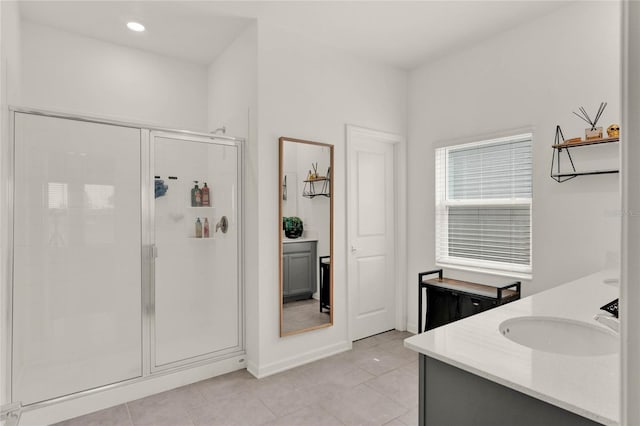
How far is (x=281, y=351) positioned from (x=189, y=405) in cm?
82

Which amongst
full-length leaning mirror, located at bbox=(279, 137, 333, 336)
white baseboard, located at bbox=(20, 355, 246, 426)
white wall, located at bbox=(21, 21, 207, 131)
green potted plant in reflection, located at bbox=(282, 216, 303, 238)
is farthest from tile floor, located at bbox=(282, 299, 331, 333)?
white wall, located at bbox=(21, 21, 207, 131)

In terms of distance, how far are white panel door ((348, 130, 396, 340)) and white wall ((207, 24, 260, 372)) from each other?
38.8 inches

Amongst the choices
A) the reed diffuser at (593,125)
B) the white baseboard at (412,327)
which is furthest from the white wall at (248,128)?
the reed diffuser at (593,125)

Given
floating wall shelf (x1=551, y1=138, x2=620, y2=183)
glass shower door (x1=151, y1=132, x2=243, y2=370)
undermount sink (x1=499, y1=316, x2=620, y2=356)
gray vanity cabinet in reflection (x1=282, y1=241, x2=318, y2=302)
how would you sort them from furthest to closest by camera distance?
gray vanity cabinet in reflection (x1=282, y1=241, x2=318, y2=302) → glass shower door (x1=151, y1=132, x2=243, y2=370) → floating wall shelf (x1=551, y1=138, x2=620, y2=183) → undermount sink (x1=499, y1=316, x2=620, y2=356)

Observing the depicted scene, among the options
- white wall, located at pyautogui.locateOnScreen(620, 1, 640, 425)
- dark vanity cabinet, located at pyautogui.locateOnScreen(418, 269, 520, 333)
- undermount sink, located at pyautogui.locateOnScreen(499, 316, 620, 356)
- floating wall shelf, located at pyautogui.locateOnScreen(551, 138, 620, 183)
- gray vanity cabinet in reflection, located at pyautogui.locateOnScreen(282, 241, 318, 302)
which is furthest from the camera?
gray vanity cabinet in reflection, located at pyautogui.locateOnScreen(282, 241, 318, 302)

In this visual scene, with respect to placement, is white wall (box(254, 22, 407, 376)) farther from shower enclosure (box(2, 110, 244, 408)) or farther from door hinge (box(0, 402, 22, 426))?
door hinge (box(0, 402, 22, 426))

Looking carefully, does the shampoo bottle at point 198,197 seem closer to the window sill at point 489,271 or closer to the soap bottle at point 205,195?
the soap bottle at point 205,195

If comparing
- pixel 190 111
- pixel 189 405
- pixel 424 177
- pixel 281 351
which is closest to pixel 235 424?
pixel 189 405

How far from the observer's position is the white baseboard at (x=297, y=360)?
291cm

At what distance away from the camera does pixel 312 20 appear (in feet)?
9.65

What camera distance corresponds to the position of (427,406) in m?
1.22

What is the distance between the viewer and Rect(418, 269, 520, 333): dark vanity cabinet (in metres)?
2.88

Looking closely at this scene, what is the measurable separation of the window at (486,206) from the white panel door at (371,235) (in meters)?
0.55

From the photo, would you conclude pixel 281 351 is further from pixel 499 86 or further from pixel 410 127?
pixel 499 86
